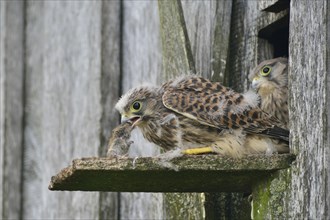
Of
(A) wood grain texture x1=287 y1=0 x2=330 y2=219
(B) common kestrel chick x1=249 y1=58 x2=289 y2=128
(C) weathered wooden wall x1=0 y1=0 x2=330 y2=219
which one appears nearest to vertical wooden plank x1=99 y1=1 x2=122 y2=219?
(C) weathered wooden wall x1=0 y1=0 x2=330 y2=219

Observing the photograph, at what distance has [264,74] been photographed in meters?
5.13

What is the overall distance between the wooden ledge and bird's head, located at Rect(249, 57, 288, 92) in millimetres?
Result: 768

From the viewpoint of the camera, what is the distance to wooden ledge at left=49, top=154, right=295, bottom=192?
4.08 meters

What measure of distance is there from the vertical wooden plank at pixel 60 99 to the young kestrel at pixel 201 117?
0.73 m

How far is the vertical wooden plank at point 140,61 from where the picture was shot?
5.53m

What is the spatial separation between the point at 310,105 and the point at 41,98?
2.25 metres

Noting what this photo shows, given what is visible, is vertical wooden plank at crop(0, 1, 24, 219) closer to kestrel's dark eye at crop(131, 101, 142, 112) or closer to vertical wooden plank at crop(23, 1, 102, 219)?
vertical wooden plank at crop(23, 1, 102, 219)

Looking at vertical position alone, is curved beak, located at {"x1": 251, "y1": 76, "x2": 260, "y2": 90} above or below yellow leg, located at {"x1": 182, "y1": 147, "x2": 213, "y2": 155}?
above

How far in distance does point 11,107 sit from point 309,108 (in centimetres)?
236

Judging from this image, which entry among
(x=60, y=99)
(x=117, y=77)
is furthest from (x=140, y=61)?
(x=60, y=99)

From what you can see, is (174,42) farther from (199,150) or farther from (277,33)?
(199,150)

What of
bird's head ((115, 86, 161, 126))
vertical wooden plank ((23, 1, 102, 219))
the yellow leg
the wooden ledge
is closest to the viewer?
the wooden ledge

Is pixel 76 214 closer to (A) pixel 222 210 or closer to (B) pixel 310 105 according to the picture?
(A) pixel 222 210

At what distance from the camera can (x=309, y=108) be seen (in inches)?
172
